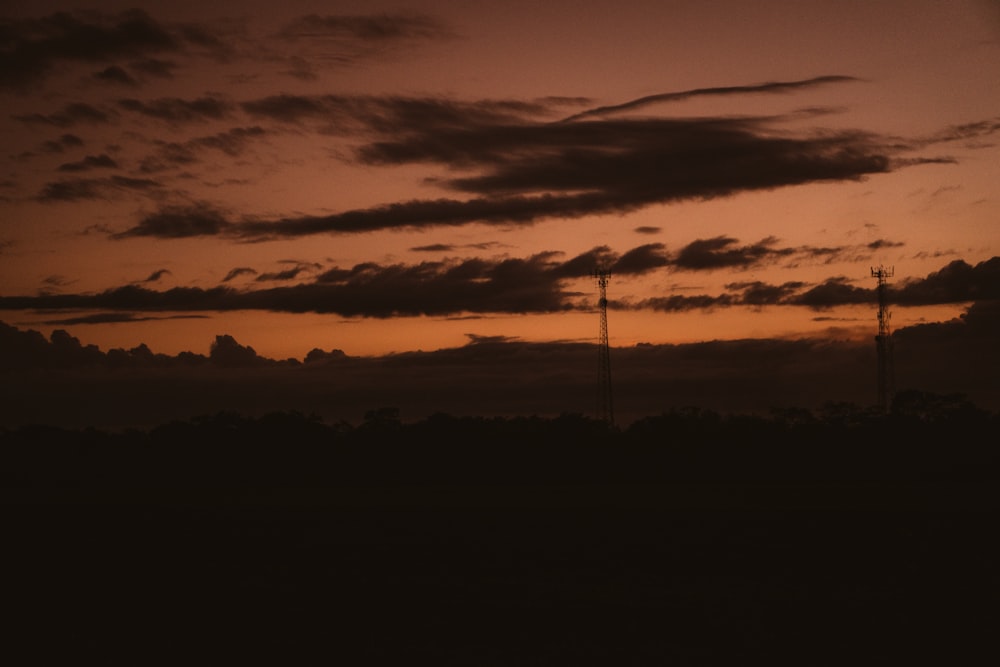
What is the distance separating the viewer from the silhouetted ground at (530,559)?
28.7 m

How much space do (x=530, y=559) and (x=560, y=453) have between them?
53038mm

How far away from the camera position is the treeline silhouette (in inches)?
3445

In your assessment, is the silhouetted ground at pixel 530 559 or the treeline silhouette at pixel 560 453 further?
the treeline silhouette at pixel 560 453

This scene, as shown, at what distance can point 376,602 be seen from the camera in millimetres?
34469

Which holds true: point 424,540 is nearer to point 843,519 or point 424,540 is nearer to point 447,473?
point 843,519

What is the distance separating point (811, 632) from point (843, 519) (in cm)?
2532

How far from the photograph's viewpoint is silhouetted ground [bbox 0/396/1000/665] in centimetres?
2872

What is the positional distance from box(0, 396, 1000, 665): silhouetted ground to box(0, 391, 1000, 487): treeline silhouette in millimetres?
473

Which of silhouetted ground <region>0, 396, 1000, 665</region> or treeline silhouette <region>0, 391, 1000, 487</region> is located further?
treeline silhouette <region>0, 391, 1000, 487</region>

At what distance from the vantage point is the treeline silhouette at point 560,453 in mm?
87500

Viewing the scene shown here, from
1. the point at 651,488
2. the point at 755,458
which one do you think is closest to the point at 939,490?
the point at 651,488

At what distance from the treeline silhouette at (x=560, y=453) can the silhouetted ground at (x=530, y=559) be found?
0.47 m

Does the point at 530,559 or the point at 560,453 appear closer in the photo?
the point at 530,559

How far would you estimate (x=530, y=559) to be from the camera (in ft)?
142
